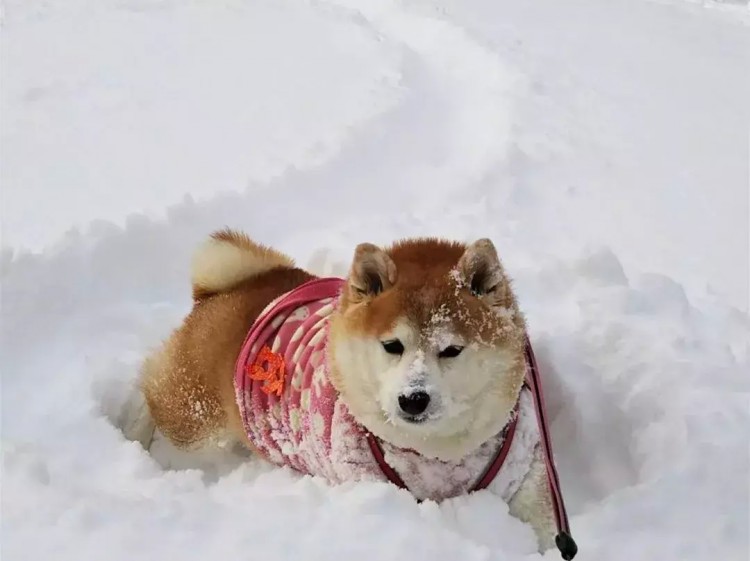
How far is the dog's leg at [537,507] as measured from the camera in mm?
2004

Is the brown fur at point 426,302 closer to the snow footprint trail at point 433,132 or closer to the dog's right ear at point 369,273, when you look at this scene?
the dog's right ear at point 369,273

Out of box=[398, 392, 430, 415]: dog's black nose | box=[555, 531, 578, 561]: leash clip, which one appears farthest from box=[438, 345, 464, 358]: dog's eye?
box=[555, 531, 578, 561]: leash clip

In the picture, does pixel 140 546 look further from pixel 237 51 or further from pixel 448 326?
pixel 237 51

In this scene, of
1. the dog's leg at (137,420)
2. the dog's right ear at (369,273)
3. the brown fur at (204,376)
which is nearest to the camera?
the dog's right ear at (369,273)

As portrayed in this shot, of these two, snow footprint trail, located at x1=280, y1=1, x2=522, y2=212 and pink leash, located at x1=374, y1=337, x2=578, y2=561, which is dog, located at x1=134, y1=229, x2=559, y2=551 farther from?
snow footprint trail, located at x1=280, y1=1, x2=522, y2=212

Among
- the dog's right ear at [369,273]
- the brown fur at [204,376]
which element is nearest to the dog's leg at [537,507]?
the dog's right ear at [369,273]

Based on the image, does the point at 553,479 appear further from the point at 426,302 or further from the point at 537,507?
the point at 426,302

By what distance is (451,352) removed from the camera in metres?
1.89

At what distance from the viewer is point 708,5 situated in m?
9.73

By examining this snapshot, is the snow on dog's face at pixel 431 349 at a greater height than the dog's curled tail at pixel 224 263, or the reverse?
the snow on dog's face at pixel 431 349

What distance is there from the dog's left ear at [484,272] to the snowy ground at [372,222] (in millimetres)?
548

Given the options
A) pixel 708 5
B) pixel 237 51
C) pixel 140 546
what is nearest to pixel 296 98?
pixel 237 51

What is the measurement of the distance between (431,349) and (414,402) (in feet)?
0.49

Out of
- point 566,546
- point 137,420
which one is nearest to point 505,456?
point 566,546
